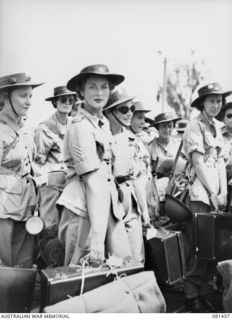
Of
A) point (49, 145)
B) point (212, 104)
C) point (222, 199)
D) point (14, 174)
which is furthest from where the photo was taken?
point (49, 145)

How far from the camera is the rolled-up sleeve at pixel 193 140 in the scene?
4156 mm

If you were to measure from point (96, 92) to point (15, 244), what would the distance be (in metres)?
1.52

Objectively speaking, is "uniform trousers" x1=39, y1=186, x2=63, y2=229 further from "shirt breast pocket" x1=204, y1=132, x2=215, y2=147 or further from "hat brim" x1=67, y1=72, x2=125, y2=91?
"shirt breast pocket" x1=204, y1=132, x2=215, y2=147

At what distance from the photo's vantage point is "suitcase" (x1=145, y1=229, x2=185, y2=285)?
11.5ft

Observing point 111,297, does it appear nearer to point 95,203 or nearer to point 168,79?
point 95,203

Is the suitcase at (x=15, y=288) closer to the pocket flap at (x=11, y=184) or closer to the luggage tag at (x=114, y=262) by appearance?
the luggage tag at (x=114, y=262)

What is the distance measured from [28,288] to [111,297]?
0.69 m

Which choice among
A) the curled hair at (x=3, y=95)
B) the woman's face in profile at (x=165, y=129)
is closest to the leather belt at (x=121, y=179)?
the curled hair at (x=3, y=95)

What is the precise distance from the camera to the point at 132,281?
263cm

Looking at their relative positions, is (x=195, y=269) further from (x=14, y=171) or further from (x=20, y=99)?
(x=20, y=99)

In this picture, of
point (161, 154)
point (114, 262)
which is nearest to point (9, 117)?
point (114, 262)

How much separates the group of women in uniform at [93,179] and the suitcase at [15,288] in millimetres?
329

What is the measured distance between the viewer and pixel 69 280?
248 cm

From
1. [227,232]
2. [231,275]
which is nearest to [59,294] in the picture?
[231,275]
